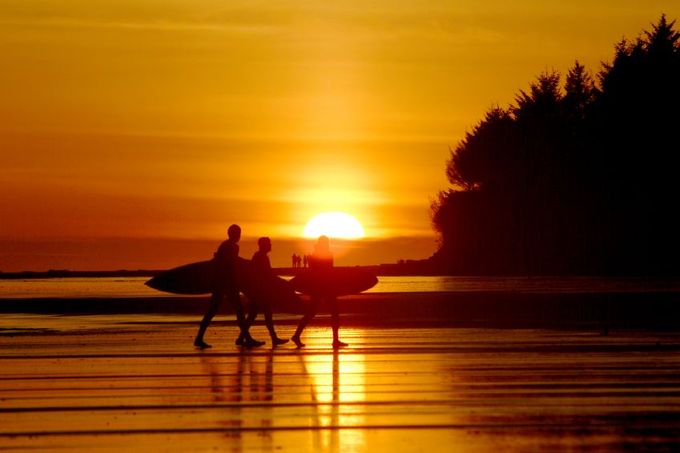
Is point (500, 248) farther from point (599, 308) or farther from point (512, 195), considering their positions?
point (599, 308)

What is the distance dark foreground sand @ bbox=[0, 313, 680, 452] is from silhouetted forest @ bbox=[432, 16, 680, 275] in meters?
61.5

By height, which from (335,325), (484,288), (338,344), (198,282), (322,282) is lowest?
(338,344)

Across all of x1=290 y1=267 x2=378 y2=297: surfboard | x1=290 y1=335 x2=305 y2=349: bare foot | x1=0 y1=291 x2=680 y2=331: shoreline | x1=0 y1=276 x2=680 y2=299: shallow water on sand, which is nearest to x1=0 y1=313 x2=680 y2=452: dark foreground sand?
x1=290 y1=335 x2=305 y2=349: bare foot

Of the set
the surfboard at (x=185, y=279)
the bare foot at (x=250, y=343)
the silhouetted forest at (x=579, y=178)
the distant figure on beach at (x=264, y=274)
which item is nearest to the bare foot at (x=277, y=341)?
→ the distant figure on beach at (x=264, y=274)

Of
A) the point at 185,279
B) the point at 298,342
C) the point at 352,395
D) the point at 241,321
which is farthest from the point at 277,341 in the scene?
the point at 185,279

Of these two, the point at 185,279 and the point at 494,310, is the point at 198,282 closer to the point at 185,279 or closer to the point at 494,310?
the point at 185,279

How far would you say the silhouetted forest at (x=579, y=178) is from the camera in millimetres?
87000

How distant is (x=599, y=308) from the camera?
42.5 m

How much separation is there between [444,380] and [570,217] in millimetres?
83063

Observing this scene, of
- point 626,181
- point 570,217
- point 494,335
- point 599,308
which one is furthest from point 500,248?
point 494,335

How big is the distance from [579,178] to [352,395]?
82.0 metres

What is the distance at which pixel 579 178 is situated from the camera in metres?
96.1

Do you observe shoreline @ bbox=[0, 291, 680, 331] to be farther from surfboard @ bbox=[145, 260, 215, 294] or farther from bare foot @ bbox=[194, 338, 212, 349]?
bare foot @ bbox=[194, 338, 212, 349]


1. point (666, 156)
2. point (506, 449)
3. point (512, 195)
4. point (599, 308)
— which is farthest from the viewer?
point (512, 195)
